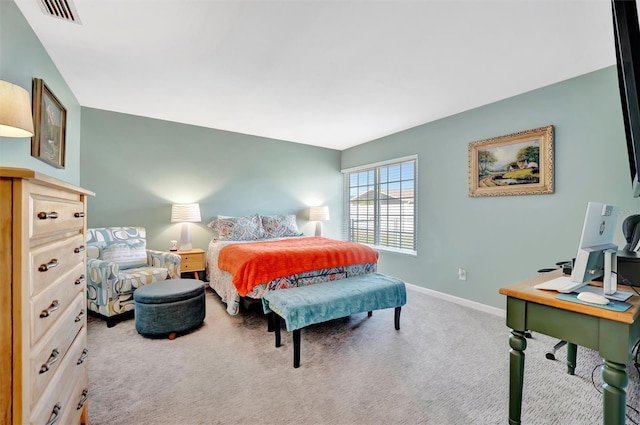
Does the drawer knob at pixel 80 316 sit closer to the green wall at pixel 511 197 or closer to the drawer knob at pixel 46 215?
the drawer knob at pixel 46 215

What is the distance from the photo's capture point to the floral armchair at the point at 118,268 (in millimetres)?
2688

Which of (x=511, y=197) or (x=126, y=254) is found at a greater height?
(x=511, y=197)

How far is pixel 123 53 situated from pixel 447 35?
257 cm

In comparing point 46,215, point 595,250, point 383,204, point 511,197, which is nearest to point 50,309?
point 46,215

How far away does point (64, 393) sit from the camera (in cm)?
104

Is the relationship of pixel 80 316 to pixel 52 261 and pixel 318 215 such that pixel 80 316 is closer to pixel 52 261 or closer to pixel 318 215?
pixel 52 261

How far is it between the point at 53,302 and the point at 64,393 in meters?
0.40

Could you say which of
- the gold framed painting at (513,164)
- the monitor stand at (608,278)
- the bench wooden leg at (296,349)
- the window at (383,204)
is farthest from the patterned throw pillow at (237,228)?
the monitor stand at (608,278)

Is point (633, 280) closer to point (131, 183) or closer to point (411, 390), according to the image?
point (411, 390)

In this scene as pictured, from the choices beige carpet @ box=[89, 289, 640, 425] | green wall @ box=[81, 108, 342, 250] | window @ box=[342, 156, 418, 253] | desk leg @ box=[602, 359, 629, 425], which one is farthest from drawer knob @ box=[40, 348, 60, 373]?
window @ box=[342, 156, 418, 253]

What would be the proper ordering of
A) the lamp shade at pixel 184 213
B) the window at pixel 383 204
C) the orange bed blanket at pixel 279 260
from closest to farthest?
the orange bed blanket at pixel 279 260
the lamp shade at pixel 184 213
the window at pixel 383 204

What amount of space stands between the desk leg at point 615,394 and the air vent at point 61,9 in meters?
3.42

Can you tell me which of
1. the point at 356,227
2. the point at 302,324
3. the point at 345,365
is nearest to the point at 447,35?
the point at 302,324

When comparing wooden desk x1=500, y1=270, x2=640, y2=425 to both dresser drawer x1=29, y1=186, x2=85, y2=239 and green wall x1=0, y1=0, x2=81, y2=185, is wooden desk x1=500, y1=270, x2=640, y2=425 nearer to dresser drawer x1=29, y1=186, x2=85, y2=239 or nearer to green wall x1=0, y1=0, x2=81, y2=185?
dresser drawer x1=29, y1=186, x2=85, y2=239
